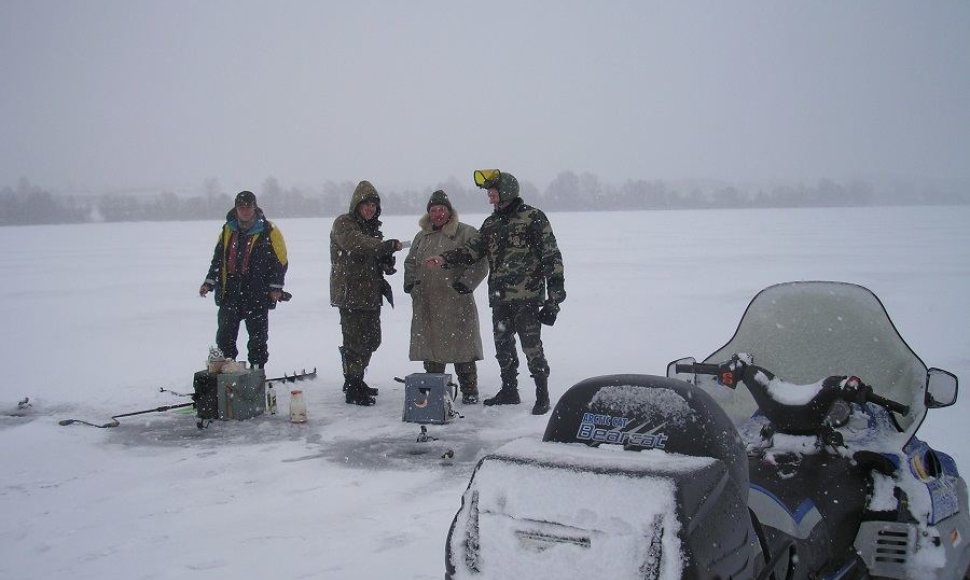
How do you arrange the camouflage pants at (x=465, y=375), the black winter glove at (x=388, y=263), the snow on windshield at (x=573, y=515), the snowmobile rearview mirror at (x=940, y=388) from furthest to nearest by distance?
1. the black winter glove at (x=388, y=263)
2. the camouflage pants at (x=465, y=375)
3. the snowmobile rearview mirror at (x=940, y=388)
4. the snow on windshield at (x=573, y=515)

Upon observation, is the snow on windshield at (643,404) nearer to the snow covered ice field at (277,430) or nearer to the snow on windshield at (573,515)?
the snow on windshield at (573,515)

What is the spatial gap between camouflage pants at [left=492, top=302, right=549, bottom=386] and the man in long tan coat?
0.86 feet

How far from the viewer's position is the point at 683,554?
1.53 meters

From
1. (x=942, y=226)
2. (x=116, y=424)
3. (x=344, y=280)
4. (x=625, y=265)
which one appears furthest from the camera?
(x=942, y=226)

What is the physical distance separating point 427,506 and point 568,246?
78.3ft

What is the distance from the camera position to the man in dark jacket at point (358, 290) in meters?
6.62

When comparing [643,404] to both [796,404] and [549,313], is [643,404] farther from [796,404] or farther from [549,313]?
[549,313]

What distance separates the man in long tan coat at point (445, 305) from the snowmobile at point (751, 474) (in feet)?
11.9

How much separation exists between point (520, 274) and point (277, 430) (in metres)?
2.19

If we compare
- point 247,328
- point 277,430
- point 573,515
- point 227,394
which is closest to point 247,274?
point 247,328

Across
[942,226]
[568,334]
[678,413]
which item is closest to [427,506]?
[678,413]

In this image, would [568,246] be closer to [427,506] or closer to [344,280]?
[344,280]

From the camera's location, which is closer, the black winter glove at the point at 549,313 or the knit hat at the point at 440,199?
the black winter glove at the point at 549,313

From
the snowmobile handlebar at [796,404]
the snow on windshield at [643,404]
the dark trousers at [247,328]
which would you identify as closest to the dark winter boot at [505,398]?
the dark trousers at [247,328]
